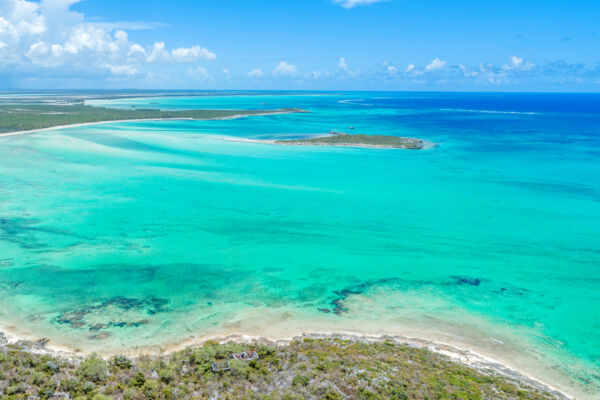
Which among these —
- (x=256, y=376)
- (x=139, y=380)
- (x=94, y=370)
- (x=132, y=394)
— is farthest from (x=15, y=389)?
(x=256, y=376)

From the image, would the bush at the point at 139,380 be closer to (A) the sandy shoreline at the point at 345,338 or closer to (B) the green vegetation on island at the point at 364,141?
(A) the sandy shoreline at the point at 345,338

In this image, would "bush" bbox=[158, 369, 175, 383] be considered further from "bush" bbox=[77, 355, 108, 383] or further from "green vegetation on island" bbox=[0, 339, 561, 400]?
"bush" bbox=[77, 355, 108, 383]

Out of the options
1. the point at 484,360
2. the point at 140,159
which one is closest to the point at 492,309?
the point at 484,360

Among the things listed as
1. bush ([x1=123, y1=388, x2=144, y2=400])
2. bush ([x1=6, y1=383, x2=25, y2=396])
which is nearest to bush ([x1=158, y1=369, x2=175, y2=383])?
bush ([x1=123, y1=388, x2=144, y2=400])

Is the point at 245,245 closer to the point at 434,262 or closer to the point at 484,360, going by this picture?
the point at 434,262

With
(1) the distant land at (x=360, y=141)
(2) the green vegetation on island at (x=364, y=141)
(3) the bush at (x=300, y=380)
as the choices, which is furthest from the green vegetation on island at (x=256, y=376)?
(2) the green vegetation on island at (x=364, y=141)

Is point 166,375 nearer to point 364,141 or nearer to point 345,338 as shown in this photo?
point 345,338
